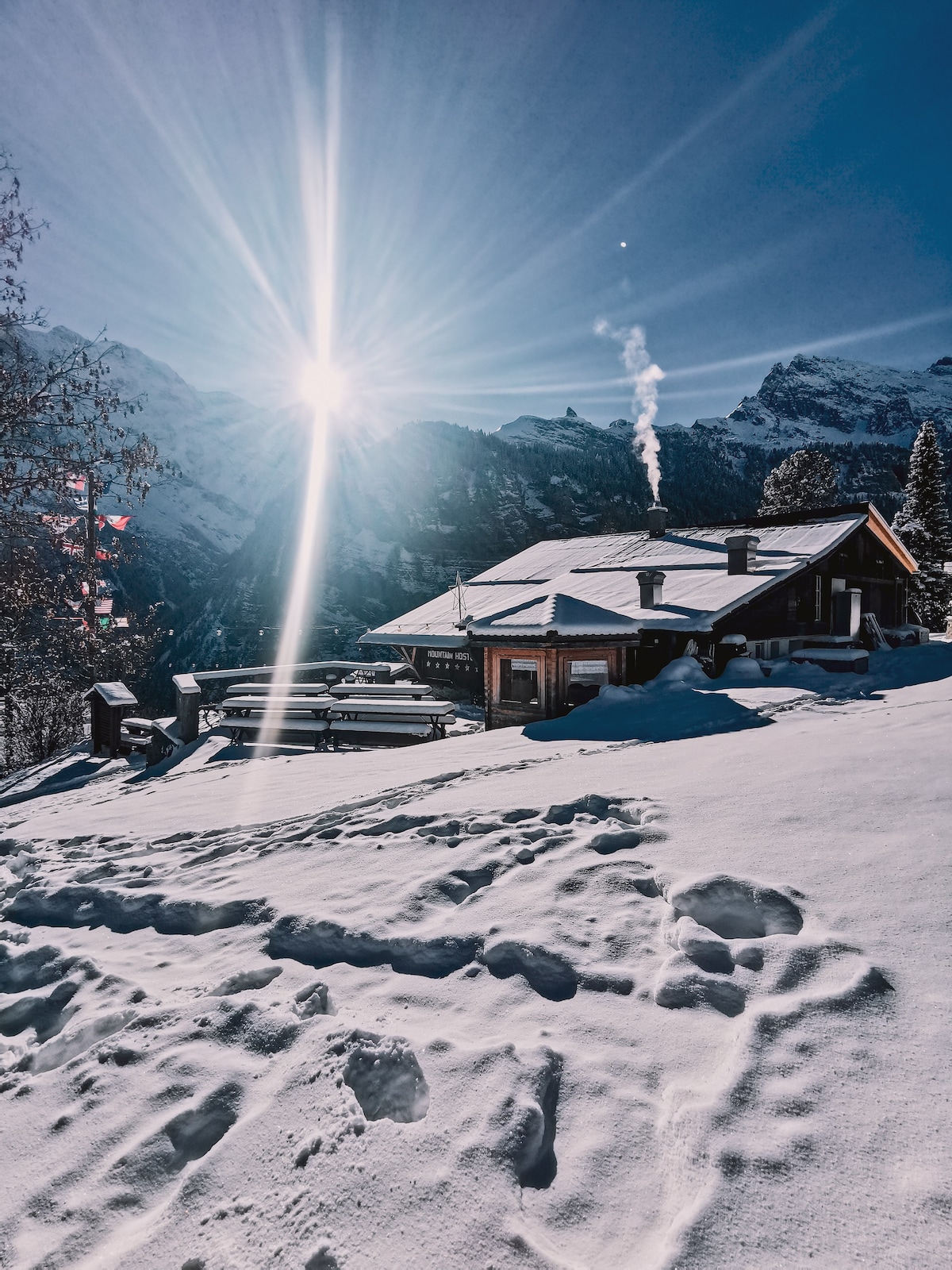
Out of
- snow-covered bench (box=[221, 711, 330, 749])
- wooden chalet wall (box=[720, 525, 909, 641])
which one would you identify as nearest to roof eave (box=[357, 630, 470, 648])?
snow-covered bench (box=[221, 711, 330, 749])

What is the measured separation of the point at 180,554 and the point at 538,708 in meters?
103

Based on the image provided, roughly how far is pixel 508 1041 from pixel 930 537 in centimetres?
4179

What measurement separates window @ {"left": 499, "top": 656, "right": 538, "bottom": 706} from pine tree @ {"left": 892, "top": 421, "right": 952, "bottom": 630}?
103 ft

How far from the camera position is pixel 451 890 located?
3646 millimetres

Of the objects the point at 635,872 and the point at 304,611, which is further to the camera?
the point at 304,611

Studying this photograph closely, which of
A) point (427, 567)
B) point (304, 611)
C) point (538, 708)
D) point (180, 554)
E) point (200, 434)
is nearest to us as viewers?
point (538, 708)

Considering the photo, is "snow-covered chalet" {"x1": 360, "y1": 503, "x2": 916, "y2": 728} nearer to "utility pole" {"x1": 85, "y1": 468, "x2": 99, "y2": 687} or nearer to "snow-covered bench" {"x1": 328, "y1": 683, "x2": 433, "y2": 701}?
"snow-covered bench" {"x1": 328, "y1": 683, "x2": 433, "y2": 701}

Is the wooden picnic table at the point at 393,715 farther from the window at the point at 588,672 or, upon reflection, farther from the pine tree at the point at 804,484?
the pine tree at the point at 804,484

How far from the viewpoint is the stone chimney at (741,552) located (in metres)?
16.6

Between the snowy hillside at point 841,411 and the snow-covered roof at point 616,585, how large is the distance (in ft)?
562

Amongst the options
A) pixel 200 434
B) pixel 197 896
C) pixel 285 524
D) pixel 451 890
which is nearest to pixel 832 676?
pixel 451 890

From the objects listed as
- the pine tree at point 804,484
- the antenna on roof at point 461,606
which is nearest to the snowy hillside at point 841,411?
the pine tree at point 804,484

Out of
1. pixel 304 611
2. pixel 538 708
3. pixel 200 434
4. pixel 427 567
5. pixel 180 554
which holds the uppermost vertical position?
pixel 200 434

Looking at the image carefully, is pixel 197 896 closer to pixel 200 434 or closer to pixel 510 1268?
pixel 510 1268
